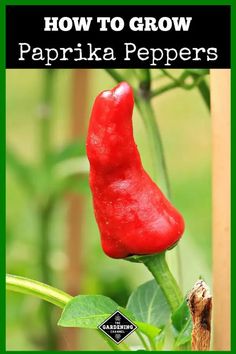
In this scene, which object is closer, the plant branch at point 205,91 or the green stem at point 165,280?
the green stem at point 165,280

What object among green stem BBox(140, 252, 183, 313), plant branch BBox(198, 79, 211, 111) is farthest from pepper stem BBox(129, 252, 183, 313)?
plant branch BBox(198, 79, 211, 111)

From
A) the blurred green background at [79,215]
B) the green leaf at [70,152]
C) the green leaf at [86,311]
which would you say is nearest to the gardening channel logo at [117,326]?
the green leaf at [86,311]

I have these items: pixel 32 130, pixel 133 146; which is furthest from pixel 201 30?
pixel 32 130

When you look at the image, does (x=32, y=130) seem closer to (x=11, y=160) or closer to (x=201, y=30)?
(x=11, y=160)

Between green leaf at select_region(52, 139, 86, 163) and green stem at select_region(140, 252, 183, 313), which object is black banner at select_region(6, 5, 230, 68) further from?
green leaf at select_region(52, 139, 86, 163)

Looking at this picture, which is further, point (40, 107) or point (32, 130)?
point (32, 130)

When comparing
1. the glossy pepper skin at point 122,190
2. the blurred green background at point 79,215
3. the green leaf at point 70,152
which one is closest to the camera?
the glossy pepper skin at point 122,190

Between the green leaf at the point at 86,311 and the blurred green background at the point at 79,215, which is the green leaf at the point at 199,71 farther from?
the green leaf at the point at 86,311
